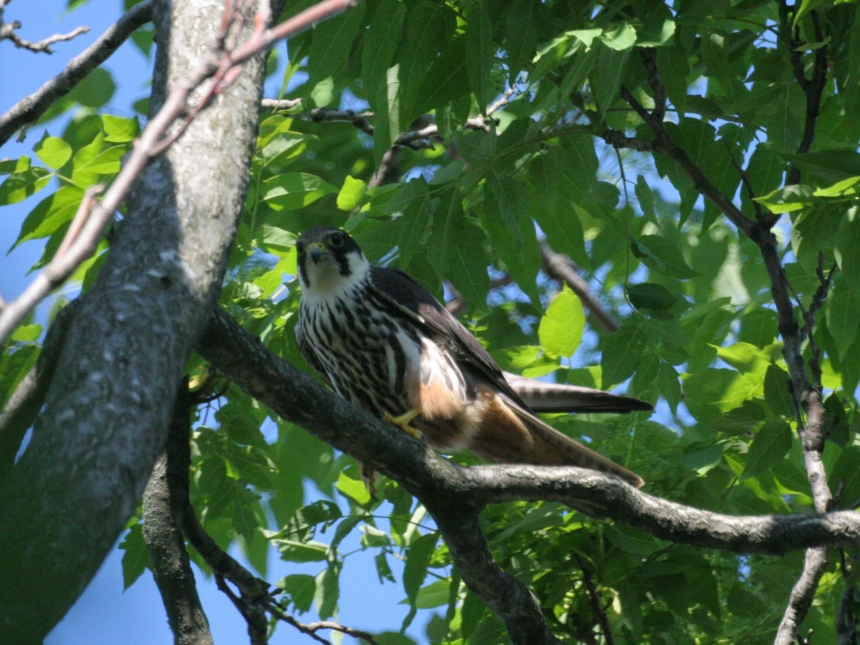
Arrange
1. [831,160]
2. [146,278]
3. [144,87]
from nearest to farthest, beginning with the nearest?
[146,278] < [831,160] < [144,87]

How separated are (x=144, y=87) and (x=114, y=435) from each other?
3.60 m

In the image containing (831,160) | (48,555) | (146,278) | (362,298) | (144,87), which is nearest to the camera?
(48,555)

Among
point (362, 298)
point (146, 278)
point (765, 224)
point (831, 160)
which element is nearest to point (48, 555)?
point (146, 278)

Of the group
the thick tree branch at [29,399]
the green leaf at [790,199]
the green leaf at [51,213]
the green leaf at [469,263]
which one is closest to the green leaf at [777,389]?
the green leaf at [790,199]

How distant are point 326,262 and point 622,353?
132 cm

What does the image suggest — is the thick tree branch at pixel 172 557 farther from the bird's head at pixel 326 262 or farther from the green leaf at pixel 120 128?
the bird's head at pixel 326 262

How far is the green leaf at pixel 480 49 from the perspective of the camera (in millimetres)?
2465

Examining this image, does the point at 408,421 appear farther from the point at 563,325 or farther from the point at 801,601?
the point at 801,601

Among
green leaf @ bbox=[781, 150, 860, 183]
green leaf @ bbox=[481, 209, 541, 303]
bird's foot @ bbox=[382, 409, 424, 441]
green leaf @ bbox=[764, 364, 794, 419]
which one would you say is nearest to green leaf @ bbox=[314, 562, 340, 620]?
bird's foot @ bbox=[382, 409, 424, 441]

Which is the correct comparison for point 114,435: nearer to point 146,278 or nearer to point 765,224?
point 146,278

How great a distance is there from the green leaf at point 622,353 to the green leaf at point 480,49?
3.31 feet

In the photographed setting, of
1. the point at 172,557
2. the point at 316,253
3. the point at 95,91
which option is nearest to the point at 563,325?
the point at 316,253

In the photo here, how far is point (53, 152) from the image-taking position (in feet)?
10.5

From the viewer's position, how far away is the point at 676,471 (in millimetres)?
3285
